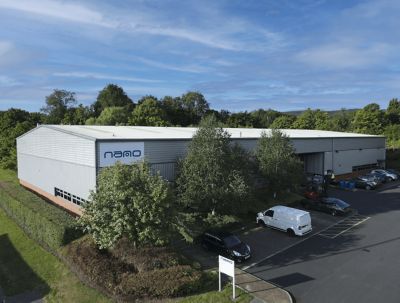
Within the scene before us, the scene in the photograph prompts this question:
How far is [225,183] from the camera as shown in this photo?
22859 mm

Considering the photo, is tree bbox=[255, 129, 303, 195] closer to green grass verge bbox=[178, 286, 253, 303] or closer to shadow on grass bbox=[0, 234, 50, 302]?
green grass verge bbox=[178, 286, 253, 303]

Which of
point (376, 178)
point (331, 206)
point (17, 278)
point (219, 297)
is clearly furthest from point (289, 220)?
point (376, 178)

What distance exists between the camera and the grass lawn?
53.8ft

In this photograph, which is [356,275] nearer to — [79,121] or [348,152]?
[348,152]

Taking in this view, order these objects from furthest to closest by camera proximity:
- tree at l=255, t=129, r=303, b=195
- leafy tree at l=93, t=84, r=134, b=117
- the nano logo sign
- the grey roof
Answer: leafy tree at l=93, t=84, r=134, b=117
tree at l=255, t=129, r=303, b=195
the grey roof
the nano logo sign

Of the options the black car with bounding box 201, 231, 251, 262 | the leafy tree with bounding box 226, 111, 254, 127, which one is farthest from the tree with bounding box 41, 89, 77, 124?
the black car with bounding box 201, 231, 251, 262

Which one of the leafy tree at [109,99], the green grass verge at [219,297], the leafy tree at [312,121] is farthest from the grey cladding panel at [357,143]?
the leafy tree at [109,99]

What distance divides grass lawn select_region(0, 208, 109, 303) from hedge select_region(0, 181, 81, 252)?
0.77 meters

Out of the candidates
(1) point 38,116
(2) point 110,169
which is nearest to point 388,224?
(2) point 110,169

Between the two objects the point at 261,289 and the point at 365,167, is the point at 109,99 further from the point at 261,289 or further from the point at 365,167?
the point at 261,289

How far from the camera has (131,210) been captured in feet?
55.7

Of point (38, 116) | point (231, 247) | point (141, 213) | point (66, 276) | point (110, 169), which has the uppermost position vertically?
point (38, 116)

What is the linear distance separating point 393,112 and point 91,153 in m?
90.9

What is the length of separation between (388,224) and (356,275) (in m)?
10.5
